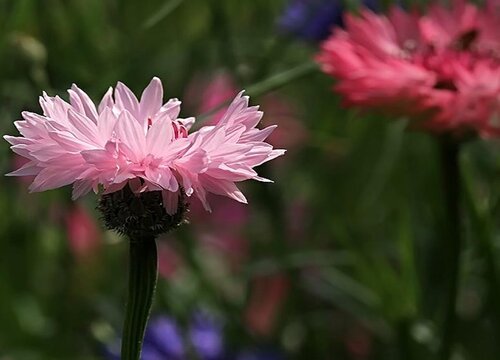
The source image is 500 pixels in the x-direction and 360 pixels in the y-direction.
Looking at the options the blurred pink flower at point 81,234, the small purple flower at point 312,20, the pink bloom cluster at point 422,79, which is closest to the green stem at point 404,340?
the pink bloom cluster at point 422,79

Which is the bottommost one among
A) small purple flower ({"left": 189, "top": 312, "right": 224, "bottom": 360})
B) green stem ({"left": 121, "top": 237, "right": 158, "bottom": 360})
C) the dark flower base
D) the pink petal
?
green stem ({"left": 121, "top": 237, "right": 158, "bottom": 360})

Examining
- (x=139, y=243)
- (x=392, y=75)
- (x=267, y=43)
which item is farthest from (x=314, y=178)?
(x=139, y=243)

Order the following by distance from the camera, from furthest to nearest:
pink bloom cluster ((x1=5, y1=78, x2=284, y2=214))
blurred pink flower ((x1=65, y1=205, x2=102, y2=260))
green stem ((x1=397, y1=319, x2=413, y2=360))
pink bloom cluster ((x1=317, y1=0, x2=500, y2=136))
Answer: blurred pink flower ((x1=65, y1=205, x2=102, y2=260)) → green stem ((x1=397, y1=319, x2=413, y2=360)) → pink bloom cluster ((x1=317, y1=0, x2=500, y2=136)) → pink bloom cluster ((x1=5, y1=78, x2=284, y2=214))

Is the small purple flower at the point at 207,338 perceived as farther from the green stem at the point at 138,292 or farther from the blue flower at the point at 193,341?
the green stem at the point at 138,292

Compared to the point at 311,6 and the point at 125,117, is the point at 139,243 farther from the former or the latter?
the point at 311,6

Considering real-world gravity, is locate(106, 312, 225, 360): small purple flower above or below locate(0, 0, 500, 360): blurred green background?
below

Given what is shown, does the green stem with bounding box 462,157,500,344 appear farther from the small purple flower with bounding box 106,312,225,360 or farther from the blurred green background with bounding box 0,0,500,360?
the small purple flower with bounding box 106,312,225,360

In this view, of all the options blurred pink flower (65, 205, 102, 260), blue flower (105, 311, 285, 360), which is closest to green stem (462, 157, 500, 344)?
blue flower (105, 311, 285, 360)
